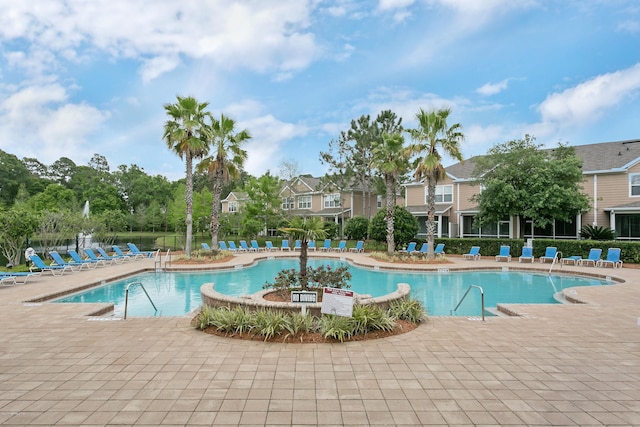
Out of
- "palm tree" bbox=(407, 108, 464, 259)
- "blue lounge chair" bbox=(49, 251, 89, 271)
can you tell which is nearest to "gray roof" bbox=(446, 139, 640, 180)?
"palm tree" bbox=(407, 108, 464, 259)

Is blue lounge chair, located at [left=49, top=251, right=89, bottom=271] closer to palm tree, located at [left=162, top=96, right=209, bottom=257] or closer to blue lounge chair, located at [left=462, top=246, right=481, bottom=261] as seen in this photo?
palm tree, located at [left=162, top=96, right=209, bottom=257]

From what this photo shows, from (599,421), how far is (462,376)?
144cm

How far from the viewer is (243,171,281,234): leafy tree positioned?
32.5m

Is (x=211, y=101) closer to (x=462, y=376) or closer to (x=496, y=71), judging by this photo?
(x=496, y=71)

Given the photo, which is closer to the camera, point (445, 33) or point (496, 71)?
point (445, 33)

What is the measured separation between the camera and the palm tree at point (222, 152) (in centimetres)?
2097

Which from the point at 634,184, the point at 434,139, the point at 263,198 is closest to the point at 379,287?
the point at 434,139

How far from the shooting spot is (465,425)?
3.48m

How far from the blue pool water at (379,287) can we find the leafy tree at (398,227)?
286 inches

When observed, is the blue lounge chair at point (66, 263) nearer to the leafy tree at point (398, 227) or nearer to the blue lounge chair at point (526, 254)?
the leafy tree at point (398, 227)

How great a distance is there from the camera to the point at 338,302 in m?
6.11

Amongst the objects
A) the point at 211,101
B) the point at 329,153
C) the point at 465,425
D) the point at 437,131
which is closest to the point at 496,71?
the point at 437,131

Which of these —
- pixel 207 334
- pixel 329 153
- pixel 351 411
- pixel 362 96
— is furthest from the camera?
pixel 329 153

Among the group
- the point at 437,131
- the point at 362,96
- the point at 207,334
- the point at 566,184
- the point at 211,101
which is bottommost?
the point at 207,334
